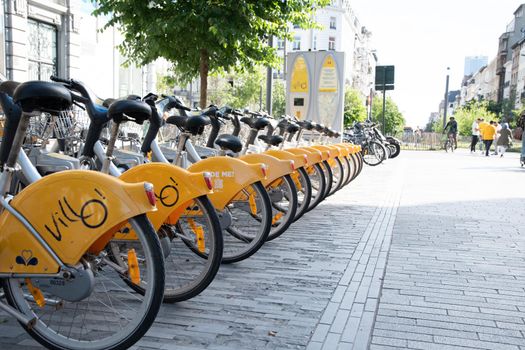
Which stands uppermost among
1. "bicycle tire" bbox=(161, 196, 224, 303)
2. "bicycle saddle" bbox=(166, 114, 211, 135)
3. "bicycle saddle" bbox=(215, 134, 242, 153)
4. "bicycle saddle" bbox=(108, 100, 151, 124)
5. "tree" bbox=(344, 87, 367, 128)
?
"tree" bbox=(344, 87, 367, 128)

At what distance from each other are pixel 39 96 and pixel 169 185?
1074 mm

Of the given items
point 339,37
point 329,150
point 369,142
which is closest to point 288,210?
point 329,150

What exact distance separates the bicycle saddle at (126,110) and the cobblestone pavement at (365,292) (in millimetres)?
1231

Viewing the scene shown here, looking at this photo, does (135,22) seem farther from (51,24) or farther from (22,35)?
(51,24)

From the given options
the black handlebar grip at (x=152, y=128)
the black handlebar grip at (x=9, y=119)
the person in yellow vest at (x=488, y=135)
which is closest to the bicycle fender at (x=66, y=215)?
the black handlebar grip at (x=9, y=119)

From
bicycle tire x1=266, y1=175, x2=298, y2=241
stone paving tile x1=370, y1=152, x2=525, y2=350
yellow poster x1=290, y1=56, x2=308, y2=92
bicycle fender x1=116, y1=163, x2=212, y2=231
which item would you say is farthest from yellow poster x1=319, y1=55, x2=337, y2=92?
bicycle fender x1=116, y1=163, x2=212, y2=231

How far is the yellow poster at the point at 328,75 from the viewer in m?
14.1

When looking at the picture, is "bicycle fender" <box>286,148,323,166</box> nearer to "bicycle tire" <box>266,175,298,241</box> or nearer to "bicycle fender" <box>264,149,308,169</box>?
"bicycle fender" <box>264,149,308,169</box>

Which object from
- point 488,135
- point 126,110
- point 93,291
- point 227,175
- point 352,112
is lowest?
point 93,291

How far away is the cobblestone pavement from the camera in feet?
10.5

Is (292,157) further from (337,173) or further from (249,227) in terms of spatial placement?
(337,173)

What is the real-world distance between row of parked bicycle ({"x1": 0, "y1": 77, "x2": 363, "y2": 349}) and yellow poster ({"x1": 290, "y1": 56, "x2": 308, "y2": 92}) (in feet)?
30.7

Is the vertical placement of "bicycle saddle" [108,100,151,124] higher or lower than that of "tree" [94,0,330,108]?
lower

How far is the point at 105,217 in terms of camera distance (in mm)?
2547
